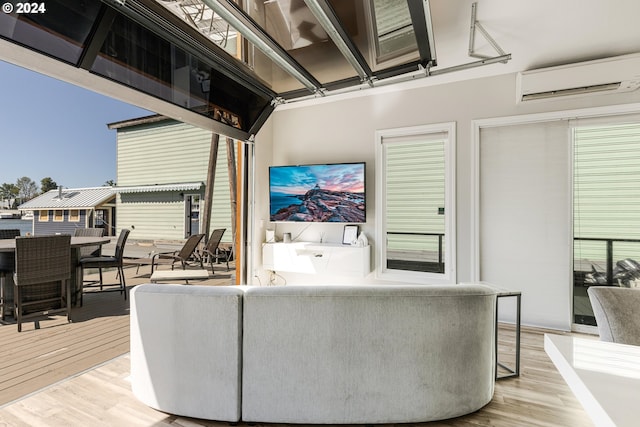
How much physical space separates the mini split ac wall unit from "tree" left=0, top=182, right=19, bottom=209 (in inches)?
328

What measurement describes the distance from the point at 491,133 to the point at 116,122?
1043 cm

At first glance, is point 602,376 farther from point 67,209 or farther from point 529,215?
point 67,209

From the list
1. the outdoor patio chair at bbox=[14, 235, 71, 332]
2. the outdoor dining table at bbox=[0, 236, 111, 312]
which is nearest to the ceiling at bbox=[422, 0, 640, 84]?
the outdoor patio chair at bbox=[14, 235, 71, 332]

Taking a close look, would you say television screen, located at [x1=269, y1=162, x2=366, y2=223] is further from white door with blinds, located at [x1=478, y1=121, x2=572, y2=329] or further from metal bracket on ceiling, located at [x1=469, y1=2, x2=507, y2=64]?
metal bracket on ceiling, located at [x1=469, y1=2, x2=507, y2=64]

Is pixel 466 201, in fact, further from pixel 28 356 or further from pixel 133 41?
pixel 28 356

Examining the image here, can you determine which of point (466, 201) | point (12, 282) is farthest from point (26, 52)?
point (466, 201)

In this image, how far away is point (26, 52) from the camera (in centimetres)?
160

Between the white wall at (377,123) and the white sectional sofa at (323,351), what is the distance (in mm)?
2240

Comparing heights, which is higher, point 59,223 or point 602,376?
point 59,223

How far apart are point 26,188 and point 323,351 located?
8747 millimetres

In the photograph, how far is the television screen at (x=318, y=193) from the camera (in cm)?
409

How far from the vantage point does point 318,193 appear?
426 centimetres

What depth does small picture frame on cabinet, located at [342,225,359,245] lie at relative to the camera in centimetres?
419

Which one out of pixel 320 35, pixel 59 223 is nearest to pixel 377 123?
pixel 320 35
